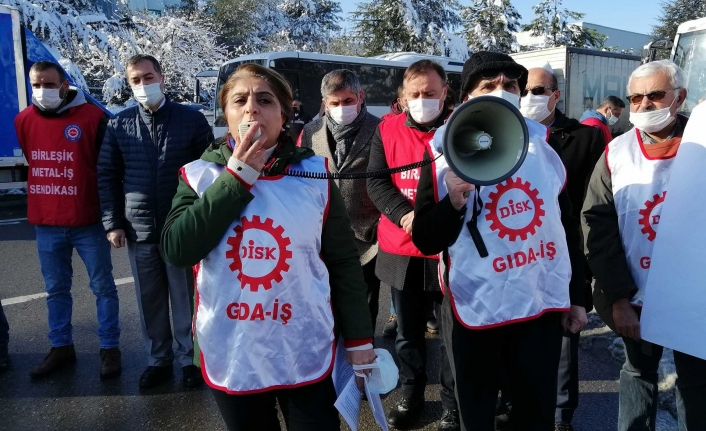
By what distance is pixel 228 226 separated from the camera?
1692mm

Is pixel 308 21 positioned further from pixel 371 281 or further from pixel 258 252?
pixel 258 252

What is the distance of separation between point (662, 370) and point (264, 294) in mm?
3066

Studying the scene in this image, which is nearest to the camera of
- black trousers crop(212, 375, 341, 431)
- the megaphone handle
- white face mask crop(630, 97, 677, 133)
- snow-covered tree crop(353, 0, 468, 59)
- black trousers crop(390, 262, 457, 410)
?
black trousers crop(212, 375, 341, 431)

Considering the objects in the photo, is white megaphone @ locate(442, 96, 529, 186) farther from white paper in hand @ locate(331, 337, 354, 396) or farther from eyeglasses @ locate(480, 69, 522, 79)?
white paper in hand @ locate(331, 337, 354, 396)

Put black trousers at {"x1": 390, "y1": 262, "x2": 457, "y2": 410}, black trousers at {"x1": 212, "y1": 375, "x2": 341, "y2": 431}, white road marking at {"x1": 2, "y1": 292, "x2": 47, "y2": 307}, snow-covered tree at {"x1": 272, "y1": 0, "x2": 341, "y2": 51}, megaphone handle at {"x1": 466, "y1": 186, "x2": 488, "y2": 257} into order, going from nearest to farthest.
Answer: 1. black trousers at {"x1": 212, "y1": 375, "x2": 341, "y2": 431}
2. megaphone handle at {"x1": 466, "y1": 186, "x2": 488, "y2": 257}
3. black trousers at {"x1": 390, "y1": 262, "x2": 457, "y2": 410}
4. white road marking at {"x1": 2, "y1": 292, "x2": 47, "y2": 307}
5. snow-covered tree at {"x1": 272, "y1": 0, "x2": 341, "y2": 51}

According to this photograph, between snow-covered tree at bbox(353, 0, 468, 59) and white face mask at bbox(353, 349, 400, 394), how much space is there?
2825 cm

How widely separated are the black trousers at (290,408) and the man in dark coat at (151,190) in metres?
1.90

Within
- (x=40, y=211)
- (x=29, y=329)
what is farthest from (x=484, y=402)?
(x=29, y=329)

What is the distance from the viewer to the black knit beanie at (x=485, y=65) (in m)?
2.10

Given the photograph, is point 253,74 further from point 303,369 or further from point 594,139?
point 594,139

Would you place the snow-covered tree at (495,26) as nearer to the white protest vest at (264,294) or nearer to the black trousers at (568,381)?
the black trousers at (568,381)

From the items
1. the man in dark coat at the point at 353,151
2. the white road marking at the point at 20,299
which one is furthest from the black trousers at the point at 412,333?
the white road marking at the point at 20,299

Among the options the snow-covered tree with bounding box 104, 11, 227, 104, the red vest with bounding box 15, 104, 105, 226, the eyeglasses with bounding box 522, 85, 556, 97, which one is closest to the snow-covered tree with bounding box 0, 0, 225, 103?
the snow-covered tree with bounding box 104, 11, 227, 104

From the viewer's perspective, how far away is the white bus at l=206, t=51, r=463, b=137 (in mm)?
14336
